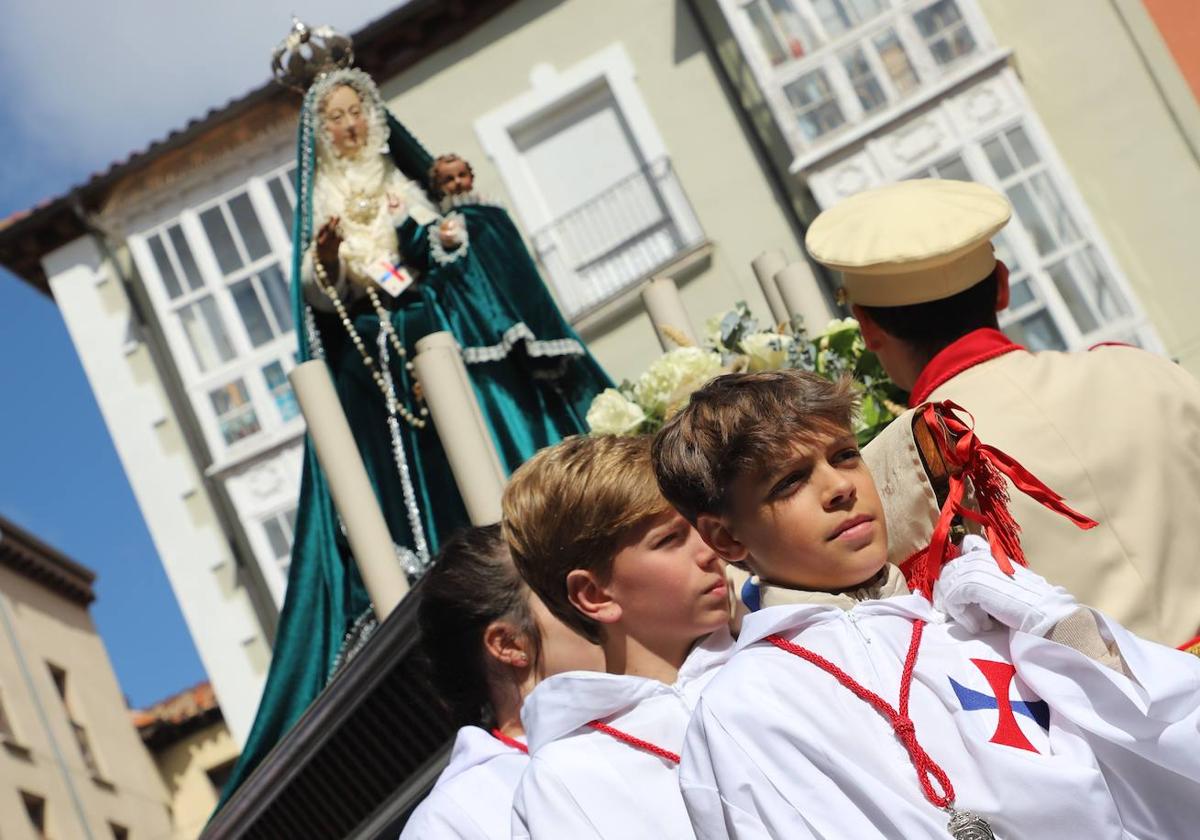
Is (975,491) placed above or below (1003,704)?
above

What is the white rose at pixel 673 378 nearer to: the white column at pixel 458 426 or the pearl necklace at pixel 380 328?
the white column at pixel 458 426

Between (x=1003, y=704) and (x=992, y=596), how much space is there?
0.15 metres

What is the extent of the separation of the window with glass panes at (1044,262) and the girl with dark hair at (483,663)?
12.1m

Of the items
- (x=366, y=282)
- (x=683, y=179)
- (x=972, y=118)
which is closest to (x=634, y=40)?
(x=683, y=179)

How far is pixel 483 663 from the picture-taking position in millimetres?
3186

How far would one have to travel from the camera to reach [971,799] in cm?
197

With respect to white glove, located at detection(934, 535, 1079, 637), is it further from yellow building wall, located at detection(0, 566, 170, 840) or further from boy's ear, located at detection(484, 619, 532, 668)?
yellow building wall, located at detection(0, 566, 170, 840)

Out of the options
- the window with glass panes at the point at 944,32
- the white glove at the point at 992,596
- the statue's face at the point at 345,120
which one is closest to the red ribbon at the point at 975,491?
the white glove at the point at 992,596

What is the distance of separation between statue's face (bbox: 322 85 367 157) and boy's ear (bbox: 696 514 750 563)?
338 centimetres

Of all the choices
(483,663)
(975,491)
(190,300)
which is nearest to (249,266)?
(190,300)

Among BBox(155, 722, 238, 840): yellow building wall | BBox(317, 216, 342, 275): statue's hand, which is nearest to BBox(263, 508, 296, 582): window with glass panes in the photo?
BBox(155, 722, 238, 840): yellow building wall

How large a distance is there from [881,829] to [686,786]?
284 millimetres

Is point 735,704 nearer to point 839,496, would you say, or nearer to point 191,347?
point 839,496

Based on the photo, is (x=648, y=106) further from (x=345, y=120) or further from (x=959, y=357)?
(x=959, y=357)
